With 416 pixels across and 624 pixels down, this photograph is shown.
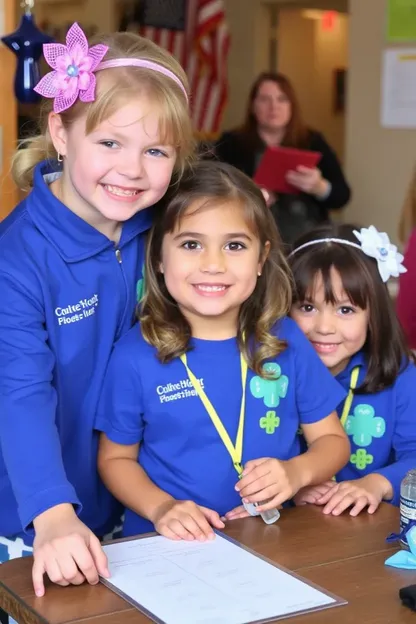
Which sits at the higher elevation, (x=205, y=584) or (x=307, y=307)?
(x=307, y=307)

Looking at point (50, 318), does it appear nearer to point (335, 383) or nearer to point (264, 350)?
point (264, 350)

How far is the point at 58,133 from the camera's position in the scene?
1838 millimetres

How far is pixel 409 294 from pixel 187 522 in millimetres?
1433

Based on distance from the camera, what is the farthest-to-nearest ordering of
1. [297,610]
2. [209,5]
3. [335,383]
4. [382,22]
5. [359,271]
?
1. [209,5]
2. [382,22]
3. [359,271]
4. [335,383]
5. [297,610]

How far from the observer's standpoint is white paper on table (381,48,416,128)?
501 centimetres

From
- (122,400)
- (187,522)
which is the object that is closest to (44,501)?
(187,522)

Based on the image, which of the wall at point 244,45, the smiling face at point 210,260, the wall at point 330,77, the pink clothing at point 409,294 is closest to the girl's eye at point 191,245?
the smiling face at point 210,260

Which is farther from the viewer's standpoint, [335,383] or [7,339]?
[335,383]

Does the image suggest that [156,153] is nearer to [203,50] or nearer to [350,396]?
[350,396]

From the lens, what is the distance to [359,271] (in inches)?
87.9

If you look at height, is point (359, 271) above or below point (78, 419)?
above

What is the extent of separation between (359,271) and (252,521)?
2.31ft

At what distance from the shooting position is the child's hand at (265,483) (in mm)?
1756

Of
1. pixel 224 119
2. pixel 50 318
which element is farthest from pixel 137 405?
pixel 224 119
